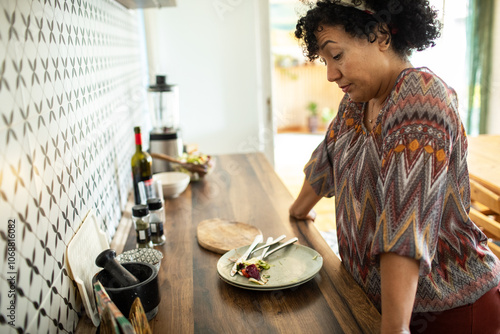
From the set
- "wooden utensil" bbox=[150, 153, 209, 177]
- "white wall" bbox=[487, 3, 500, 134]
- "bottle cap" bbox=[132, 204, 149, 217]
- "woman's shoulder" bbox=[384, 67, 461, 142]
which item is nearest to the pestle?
"bottle cap" bbox=[132, 204, 149, 217]

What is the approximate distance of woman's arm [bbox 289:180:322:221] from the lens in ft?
5.06

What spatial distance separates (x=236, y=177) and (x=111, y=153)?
0.72m

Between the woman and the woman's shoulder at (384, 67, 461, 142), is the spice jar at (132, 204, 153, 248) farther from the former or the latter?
the woman's shoulder at (384, 67, 461, 142)

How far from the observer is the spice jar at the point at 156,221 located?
143 cm

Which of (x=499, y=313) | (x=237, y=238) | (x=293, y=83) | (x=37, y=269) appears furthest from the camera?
(x=293, y=83)

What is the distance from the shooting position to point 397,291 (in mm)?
873

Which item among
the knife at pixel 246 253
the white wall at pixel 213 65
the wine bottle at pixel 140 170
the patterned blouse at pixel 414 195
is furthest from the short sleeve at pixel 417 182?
the white wall at pixel 213 65

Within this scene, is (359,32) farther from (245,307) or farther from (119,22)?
(119,22)

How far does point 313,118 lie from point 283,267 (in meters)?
7.37

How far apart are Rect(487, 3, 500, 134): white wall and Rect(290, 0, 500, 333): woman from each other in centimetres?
422

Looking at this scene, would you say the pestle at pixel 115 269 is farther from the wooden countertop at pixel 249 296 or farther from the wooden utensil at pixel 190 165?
the wooden utensil at pixel 190 165

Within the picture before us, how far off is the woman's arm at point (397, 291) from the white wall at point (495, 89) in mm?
4631

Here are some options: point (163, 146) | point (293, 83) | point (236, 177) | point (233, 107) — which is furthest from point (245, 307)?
point (293, 83)

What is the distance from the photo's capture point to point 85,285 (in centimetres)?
106
